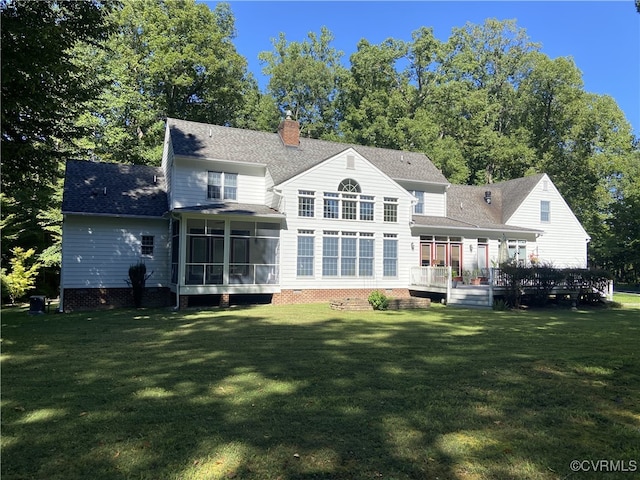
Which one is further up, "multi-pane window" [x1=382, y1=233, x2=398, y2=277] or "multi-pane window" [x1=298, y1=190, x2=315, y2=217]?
"multi-pane window" [x1=298, y1=190, x2=315, y2=217]

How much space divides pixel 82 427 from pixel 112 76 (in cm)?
2698

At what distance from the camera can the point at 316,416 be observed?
16.1ft

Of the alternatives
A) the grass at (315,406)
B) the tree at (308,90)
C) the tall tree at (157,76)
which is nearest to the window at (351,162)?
the grass at (315,406)

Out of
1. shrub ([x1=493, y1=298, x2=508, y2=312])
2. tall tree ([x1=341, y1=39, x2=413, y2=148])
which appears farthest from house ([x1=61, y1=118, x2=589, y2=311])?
tall tree ([x1=341, y1=39, x2=413, y2=148])

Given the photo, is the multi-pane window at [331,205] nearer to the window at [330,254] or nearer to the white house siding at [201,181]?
the window at [330,254]

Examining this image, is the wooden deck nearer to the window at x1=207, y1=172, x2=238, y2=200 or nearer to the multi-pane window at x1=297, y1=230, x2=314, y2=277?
the multi-pane window at x1=297, y1=230, x2=314, y2=277

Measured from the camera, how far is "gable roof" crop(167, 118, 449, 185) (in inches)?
804

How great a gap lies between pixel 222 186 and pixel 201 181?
999 mm

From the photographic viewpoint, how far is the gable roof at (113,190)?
18.4m

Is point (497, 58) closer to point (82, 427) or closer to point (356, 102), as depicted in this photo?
point (356, 102)

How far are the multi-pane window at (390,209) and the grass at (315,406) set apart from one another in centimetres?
1175

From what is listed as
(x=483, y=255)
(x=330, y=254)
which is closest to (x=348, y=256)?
(x=330, y=254)

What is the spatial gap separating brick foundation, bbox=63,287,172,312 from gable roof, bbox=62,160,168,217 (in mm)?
3176

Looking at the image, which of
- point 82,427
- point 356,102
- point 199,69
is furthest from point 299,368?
point 356,102
